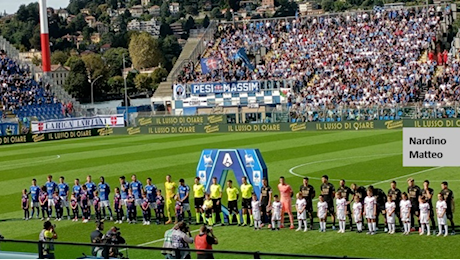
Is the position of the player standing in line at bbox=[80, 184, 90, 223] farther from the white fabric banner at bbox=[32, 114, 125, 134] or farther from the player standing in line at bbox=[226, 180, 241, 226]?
the white fabric banner at bbox=[32, 114, 125, 134]

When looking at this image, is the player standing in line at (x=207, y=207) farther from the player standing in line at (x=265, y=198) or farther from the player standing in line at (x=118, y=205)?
the player standing in line at (x=118, y=205)

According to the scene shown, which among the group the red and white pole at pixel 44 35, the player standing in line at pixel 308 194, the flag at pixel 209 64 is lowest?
the player standing in line at pixel 308 194

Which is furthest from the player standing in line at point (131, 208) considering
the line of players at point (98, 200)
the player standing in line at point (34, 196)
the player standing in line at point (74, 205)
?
the player standing in line at point (34, 196)

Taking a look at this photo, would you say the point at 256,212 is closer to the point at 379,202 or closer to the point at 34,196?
the point at 379,202

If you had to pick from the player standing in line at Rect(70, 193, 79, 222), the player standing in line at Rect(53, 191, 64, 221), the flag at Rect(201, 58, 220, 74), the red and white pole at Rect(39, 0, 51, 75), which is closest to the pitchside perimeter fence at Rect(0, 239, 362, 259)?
the player standing in line at Rect(70, 193, 79, 222)

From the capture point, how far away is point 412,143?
40.8 feet

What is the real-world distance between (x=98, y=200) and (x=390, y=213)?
941 cm

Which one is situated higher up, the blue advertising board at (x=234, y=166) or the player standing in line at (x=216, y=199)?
the blue advertising board at (x=234, y=166)

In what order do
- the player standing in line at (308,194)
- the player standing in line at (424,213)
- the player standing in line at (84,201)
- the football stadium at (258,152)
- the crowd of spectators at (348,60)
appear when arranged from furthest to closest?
1. the crowd of spectators at (348,60)
2. the player standing in line at (84,201)
3. the player standing in line at (308,194)
4. the player standing in line at (424,213)
5. the football stadium at (258,152)

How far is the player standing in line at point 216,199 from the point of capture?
24.2 m

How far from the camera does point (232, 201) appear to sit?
24.1 metres

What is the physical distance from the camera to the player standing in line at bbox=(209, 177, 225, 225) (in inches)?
954

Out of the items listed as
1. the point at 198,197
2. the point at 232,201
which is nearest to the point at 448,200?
the point at 232,201

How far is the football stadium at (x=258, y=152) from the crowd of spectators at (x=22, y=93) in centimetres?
17
